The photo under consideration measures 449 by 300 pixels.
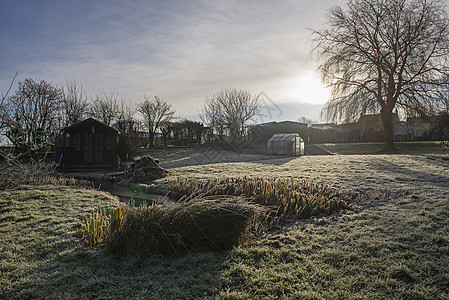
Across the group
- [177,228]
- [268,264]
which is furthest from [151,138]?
[268,264]

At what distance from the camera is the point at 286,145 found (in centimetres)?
2380

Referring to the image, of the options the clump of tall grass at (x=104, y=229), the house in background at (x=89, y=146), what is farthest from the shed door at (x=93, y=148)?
the clump of tall grass at (x=104, y=229)

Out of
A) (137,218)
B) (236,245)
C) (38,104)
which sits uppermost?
(38,104)

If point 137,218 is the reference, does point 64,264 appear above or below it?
below

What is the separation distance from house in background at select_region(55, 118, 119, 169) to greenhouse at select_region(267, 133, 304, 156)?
46.6 ft

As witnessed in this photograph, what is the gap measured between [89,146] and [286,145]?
1553 centimetres

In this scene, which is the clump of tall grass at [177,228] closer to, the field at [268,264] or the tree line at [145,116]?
the field at [268,264]

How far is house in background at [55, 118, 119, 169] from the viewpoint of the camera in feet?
48.4

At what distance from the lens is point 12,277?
2936 mm

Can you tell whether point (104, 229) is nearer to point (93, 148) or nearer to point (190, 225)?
point (190, 225)

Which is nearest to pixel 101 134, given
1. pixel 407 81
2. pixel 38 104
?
pixel 38 104

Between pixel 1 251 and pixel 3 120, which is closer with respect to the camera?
pixel 1 251

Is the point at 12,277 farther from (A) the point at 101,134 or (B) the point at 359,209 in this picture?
(A) the point at 101,134

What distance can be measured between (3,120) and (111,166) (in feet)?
32.8
